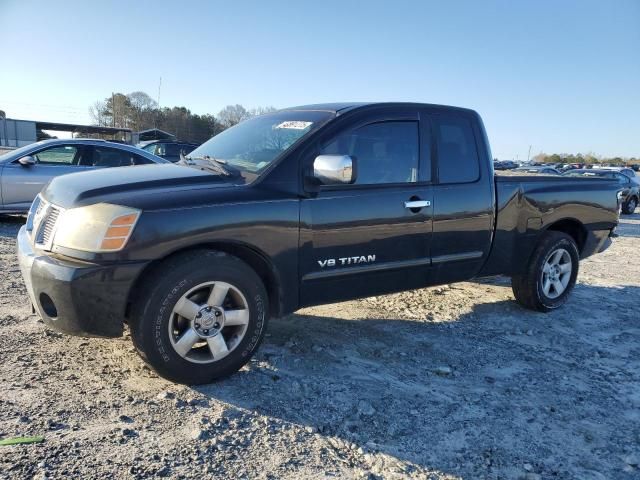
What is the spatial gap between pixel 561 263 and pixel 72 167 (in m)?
7.76

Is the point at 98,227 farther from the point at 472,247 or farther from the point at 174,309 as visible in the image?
the point at 472,247

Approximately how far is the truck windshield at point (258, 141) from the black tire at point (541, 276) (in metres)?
2.64

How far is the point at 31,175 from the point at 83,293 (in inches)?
263

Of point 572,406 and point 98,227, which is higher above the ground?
point 98,227

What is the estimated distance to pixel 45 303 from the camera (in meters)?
2.93

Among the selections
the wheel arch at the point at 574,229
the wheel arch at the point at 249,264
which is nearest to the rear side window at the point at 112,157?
the wheel arch at the point at 249,264

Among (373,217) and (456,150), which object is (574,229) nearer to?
(456,150)

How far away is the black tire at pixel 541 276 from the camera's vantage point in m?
4.94

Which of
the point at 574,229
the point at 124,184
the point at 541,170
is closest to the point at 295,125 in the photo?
the point at 124,184

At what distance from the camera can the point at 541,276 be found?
499 centimetres

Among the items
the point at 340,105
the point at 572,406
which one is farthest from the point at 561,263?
the point at 340,105

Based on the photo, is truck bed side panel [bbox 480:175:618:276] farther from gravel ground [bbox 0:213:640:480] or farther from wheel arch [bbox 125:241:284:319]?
wheel arch [bbox 125:241:284:319]

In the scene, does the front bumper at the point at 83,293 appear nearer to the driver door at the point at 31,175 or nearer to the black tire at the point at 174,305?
the black tire at the point at 174,305

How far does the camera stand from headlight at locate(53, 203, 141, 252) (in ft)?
9.17
